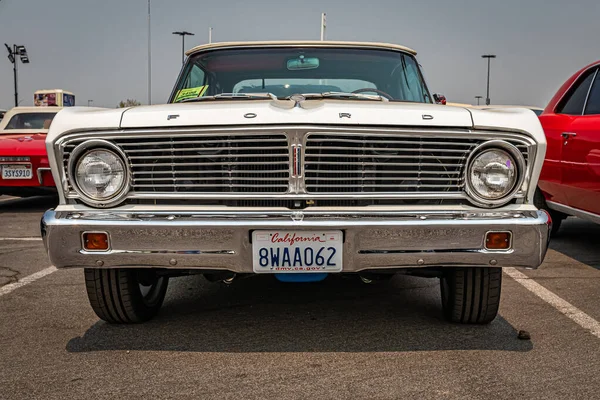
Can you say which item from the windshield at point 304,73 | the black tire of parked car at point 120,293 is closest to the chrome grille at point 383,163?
the black tire of parked car at point 120,293

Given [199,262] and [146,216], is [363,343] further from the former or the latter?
[146,216]

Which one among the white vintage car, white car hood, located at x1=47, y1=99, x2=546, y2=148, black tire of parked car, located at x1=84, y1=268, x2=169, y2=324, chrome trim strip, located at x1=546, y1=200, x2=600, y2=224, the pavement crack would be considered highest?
white car hood, located at x1=47, y1=99, x2=546, y2=148

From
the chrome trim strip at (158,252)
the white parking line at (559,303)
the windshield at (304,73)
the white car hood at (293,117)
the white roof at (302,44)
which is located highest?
the white roof at (302,44)

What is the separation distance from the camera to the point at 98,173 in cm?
313

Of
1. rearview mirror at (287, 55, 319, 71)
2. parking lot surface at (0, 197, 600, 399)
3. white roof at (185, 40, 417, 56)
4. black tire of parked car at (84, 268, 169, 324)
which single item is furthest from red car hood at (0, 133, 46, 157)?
black tire of parked car at (84, 268, 169, 324)

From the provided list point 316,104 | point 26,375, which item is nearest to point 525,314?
point 316,104

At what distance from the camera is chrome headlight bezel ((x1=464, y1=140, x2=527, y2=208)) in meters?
3.11

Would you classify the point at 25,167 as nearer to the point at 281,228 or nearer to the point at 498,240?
the point at 281,228

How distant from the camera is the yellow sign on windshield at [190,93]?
14.2 ft

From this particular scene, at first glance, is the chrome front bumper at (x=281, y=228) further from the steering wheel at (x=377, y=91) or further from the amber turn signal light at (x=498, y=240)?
the steering wheel at (x=377, y=91)

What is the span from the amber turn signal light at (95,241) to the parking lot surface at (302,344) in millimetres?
551

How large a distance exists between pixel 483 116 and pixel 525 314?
4.75 feet

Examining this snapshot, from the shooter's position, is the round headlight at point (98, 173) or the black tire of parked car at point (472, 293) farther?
the black tire of parked car at point (472, 293)

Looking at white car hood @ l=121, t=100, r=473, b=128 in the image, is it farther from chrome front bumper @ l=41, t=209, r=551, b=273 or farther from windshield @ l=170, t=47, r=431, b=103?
windshield @ l=170, t=47, r=431, b=103
